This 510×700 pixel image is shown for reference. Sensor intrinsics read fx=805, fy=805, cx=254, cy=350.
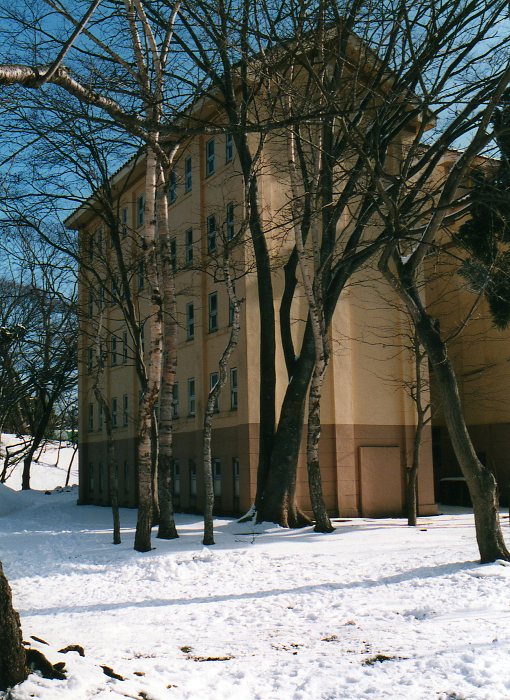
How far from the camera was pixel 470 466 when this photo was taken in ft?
39.6

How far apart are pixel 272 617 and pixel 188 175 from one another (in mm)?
24499

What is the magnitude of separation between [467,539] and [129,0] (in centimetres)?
1220

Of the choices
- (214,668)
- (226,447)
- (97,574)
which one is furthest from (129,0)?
(226,447)

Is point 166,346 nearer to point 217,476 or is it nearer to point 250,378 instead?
point 250,378

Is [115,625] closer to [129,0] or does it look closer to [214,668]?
[214,668]

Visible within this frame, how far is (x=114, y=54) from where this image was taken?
574 inches

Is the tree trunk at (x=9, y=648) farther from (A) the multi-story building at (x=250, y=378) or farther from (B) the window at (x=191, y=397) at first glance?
(B) the window at (x=191, y=397)

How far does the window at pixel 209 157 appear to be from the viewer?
98.6 feet

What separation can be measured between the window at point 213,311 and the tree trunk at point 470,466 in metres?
16.8

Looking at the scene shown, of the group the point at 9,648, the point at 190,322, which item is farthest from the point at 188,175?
the point at 9,648

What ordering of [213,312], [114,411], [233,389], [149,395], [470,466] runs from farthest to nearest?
[114,411] → [213,312] → [233,389] → [149,395] → [470,466]

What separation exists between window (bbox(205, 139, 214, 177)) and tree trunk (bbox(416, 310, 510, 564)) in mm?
18832

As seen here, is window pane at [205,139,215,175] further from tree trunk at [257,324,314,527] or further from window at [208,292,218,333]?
tree trunk at [257,324,314,527]

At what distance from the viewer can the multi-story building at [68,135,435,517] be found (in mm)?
26266
